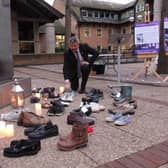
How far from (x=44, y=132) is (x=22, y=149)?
0.53 m

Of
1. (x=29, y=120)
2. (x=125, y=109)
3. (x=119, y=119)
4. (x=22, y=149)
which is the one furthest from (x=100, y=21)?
(x=22, y=149)

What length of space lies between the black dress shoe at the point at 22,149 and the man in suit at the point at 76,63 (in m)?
3.16

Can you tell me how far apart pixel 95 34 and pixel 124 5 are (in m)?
8.45

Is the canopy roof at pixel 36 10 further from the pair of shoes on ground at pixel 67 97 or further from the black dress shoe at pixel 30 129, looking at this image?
the black dress shoe at pixel 30 129

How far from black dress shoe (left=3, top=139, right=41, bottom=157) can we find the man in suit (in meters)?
3.16

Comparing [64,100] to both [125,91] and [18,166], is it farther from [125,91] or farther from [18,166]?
[18,166]

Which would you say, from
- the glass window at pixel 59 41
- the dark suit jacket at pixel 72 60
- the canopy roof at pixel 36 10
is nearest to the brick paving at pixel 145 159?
the dark suit jacket at pixel 72 60

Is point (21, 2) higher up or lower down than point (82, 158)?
higher up

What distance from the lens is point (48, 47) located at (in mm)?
21094

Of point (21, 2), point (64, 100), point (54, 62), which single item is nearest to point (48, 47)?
point (54, 62)

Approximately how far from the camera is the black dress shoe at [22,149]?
271cm

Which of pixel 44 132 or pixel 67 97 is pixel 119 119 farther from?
pixel 67 97

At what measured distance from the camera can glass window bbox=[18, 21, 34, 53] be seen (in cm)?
1847

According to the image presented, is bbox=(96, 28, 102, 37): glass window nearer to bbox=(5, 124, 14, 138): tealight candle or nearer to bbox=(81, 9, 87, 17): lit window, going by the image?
bbox=(81, 9, 87, 17): lit window
